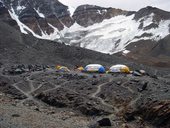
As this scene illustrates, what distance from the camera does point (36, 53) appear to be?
97812 mm

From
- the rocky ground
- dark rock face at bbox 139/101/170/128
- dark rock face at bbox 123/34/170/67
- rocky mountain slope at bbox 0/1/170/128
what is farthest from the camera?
dark rock face at bbox 123/34/170/67

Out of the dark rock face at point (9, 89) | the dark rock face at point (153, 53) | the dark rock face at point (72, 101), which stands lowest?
the dark rock face at point (72, 101)

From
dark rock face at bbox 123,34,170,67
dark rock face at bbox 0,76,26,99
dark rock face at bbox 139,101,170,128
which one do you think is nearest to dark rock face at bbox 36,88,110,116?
dark rock face at bbox 0,76,26,99

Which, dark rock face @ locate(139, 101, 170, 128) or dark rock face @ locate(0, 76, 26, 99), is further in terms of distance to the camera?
dark rock face @ locate(0, 76, 26, 99)

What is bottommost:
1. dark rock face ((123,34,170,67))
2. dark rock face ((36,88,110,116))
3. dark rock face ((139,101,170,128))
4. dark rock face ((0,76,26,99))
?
dark rock face ((139,101,170,128))

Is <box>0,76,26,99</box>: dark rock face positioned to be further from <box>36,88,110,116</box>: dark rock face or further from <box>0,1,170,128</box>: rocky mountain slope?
<box>36,88,110,116</box>: dark rock face

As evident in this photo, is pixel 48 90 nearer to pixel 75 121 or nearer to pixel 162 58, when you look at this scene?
pixel 75 121

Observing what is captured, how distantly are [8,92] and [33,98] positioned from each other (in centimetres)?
396

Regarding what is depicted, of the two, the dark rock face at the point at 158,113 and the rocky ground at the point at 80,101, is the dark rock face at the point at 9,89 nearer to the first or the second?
the rocky ground at the point at 80,101

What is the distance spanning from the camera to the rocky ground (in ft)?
119

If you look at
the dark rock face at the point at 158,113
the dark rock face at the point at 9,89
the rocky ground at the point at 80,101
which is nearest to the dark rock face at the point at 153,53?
the rocky ground at the point at 80,101

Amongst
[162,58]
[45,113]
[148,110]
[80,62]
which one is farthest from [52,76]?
[162,58]

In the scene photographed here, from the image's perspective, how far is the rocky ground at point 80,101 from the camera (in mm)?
36219

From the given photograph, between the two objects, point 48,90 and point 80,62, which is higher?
point 80,62
